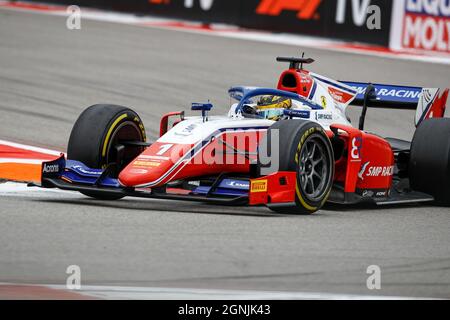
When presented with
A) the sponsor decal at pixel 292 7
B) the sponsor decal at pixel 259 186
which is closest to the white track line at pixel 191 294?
the sponsor decal at pixel 259 186

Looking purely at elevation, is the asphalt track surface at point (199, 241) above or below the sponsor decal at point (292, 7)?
below

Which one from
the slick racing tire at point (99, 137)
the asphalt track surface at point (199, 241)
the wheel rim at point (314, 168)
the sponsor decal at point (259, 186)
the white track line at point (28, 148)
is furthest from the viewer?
the white track line at point (28, 148)

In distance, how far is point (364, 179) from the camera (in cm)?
1041

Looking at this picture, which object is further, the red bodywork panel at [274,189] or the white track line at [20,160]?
the white track line at [20,160]

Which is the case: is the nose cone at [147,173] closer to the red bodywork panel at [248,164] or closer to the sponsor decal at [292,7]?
the red bodywork panel at [248,164]

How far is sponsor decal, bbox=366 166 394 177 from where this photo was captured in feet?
34.3

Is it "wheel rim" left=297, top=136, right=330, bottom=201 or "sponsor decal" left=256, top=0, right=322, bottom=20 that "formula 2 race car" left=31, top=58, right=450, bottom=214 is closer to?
"wheel rim" left=297, top=136, right=330, bottom=201

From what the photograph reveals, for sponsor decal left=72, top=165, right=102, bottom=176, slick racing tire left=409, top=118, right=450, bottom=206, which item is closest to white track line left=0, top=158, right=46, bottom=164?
sponsor decal left=72, top=165, right=102, bottom=176

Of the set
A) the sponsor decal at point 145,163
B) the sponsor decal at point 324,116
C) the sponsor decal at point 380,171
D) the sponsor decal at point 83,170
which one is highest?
the sponsor decal at point 324,116

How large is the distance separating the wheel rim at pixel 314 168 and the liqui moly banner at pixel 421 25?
14.2 metres

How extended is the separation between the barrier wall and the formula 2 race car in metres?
12.9

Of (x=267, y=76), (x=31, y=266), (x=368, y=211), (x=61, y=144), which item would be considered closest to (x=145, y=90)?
(x=267, y=76)

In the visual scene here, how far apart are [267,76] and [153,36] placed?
4.75 m

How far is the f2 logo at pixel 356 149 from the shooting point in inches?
Result: 402
